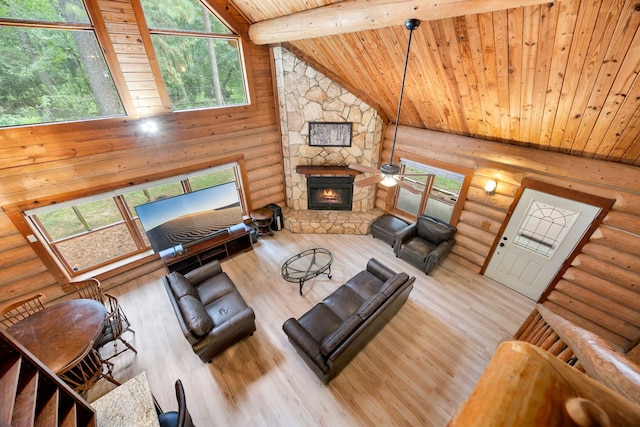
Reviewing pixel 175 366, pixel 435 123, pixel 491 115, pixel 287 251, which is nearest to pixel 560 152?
pixel 491 115

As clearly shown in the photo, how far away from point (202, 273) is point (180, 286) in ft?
2.15

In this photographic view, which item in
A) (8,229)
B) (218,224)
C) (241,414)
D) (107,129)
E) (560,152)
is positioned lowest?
(241,414)

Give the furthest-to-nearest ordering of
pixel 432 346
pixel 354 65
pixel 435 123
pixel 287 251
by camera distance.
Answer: pixel 287 251, pixel 435 123, pixel 354 65, pixel 432 346

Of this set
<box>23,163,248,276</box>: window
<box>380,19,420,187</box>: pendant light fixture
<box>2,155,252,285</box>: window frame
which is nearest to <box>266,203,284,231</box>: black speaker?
<box>23,163,248,276</box>: window

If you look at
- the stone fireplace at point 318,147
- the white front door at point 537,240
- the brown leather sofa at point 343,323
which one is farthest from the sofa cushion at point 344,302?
the white front door at point 537,240

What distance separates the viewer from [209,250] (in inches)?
218

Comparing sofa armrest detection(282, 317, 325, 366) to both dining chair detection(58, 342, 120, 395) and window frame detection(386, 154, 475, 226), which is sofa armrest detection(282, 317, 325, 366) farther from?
window frame detection(386, 154, 475, 226)

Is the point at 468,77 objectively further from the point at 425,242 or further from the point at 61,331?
the point at 61,331

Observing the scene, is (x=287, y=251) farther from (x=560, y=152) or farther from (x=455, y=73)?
(x=560, y=152)

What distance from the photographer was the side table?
626 cm

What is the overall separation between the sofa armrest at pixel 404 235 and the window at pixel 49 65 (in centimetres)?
580

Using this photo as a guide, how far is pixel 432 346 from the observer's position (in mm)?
4090

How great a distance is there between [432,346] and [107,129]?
6.17 meters

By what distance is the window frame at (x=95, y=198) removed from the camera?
3.94 m
